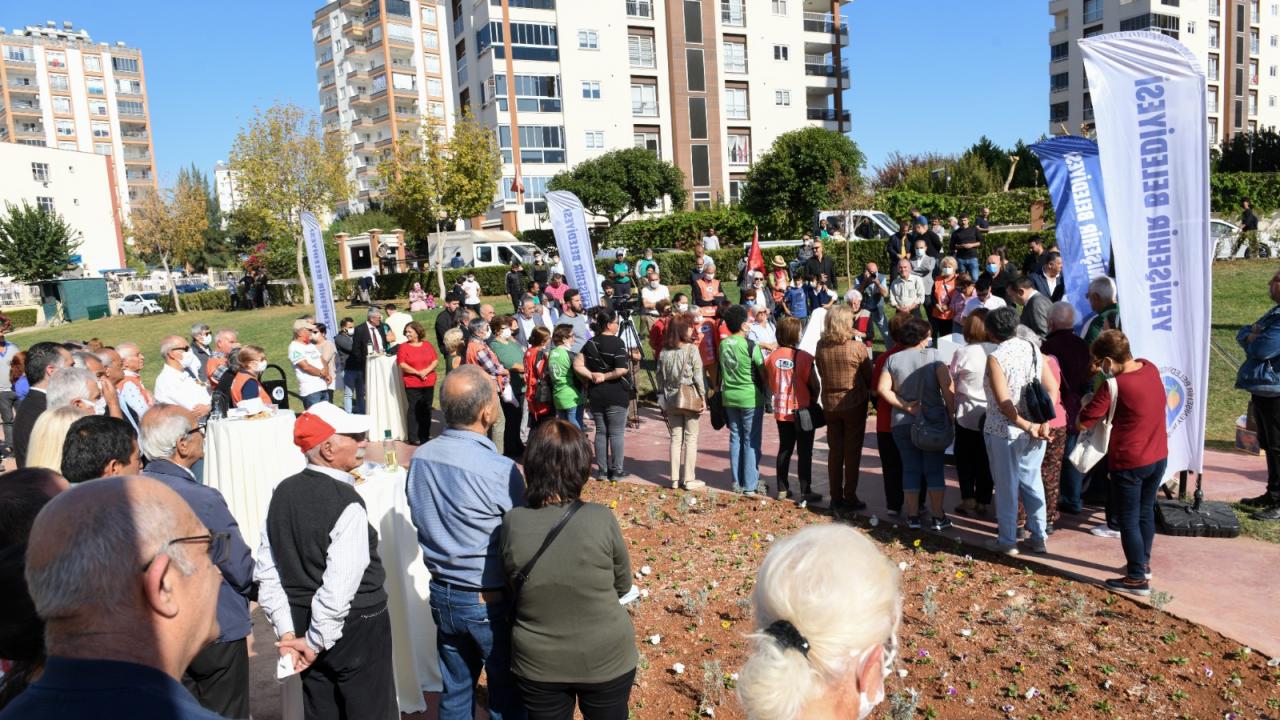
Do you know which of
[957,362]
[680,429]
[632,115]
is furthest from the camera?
[632,115]

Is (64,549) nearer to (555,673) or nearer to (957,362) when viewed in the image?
(555,673)

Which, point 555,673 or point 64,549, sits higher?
point 64,549

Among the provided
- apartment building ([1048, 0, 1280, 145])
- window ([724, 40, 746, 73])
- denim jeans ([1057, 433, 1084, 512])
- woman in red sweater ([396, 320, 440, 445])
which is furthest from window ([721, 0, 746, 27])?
denim jeans ([1057, 433, 1084, 512])

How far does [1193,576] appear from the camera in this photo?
5926 mm

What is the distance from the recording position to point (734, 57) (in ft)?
197

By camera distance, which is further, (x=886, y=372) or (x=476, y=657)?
(x=886, y=372)

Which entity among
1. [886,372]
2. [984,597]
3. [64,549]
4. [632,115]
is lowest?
[984,597]

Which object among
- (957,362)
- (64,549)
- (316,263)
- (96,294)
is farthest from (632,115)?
(64,549)

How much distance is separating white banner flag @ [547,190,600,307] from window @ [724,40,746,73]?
49.4m

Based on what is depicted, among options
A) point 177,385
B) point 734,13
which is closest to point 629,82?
point 734,13

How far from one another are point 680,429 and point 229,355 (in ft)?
15.6

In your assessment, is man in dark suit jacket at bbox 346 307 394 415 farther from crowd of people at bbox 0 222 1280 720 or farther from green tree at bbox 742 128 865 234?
green tree at bbox 742 128 865 234

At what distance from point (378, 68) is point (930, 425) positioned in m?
78.6

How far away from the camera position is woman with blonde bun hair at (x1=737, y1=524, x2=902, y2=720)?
1.92 meters
